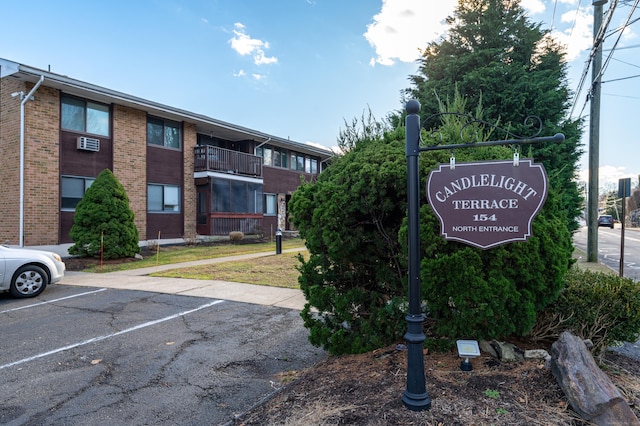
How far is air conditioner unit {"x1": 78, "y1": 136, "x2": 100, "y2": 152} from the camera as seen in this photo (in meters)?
14.8

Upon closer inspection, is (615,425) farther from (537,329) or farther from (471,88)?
(471,88)

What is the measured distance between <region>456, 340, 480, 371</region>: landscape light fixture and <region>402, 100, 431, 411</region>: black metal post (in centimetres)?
53

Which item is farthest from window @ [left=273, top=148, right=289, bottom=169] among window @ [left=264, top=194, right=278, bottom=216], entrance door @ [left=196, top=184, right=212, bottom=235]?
entrance door @ [left=196, top=184, right=212, bottom=235]

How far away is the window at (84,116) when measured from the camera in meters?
14.7

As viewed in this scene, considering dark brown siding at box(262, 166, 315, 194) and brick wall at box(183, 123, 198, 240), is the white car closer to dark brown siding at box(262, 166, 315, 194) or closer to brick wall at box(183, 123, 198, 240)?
brick wall at box(183, 123, 198, 240)

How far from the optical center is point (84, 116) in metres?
15.2

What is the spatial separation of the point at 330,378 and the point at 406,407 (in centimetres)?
84

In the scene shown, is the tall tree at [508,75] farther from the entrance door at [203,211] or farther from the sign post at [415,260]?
the entrance door at [203,211]

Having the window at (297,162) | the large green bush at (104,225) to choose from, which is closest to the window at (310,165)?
the window at (297,162)

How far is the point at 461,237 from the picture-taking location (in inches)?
123

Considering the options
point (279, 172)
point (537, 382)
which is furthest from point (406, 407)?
point (279, 172)

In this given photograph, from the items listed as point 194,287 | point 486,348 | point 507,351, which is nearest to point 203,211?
point 194,287

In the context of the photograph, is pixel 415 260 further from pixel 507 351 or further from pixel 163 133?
pixel 163 133

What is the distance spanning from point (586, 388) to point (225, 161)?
1966 centimetres
